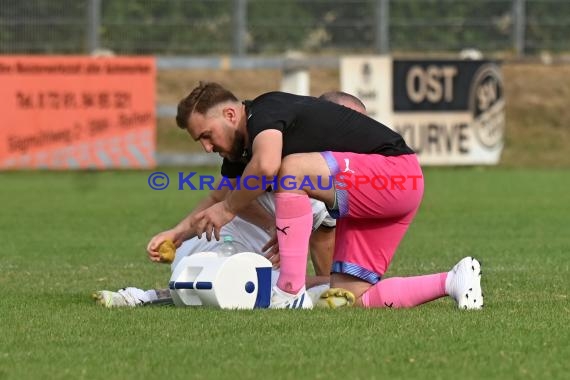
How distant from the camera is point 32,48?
21.7 metres

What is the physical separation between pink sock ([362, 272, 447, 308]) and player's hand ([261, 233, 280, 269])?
1.83ft

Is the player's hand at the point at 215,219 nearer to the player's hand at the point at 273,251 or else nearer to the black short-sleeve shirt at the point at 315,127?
the black short-sleeve shirt at the point at 315,127

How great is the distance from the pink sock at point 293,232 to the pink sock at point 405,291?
0.45 meters

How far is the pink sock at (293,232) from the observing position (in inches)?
287

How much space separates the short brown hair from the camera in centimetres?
743

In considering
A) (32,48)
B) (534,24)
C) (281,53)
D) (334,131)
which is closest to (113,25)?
(32,48)

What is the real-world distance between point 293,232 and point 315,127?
1.92ft

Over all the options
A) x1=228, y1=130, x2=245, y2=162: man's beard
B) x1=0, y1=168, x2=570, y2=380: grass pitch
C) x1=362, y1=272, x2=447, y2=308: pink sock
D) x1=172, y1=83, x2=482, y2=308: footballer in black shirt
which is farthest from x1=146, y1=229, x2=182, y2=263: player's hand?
x1=362, y1=272, x2=447, y2=308: pink sock

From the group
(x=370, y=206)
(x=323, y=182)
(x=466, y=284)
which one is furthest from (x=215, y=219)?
(x=466, y=284)

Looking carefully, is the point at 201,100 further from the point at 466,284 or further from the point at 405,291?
the point at 466,284

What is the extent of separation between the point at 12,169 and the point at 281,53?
16.5 feet

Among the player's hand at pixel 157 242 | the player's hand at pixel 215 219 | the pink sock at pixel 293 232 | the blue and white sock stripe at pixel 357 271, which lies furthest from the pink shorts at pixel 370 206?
the player's hand at pixel 157 242

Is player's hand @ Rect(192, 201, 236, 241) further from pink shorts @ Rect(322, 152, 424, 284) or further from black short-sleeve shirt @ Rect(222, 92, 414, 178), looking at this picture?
pink shorts @ Rect(322, 152, 424, 284)

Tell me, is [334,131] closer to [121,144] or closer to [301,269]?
[301,269]
